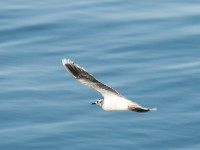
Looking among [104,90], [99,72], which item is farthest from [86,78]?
[99,72]

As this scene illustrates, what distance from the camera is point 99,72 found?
40.0 metres

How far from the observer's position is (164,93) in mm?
38281

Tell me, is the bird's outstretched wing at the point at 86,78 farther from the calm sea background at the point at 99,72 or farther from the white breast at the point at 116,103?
the calm sea background at the point at 99,72

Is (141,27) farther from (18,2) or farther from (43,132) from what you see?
(43,132)

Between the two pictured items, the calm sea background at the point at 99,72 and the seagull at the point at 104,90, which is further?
the calm sea background at the point at 99,72

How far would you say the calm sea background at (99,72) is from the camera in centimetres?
3575

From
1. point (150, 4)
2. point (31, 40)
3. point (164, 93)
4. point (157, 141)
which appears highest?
point (150, 4)

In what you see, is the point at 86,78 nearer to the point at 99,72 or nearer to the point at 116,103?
the point at 116,103

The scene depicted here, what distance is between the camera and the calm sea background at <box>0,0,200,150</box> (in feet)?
117

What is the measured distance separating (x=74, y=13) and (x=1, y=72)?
728 cm

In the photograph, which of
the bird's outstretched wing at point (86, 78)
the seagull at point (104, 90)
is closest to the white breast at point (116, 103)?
the seagull at point (104, 90)

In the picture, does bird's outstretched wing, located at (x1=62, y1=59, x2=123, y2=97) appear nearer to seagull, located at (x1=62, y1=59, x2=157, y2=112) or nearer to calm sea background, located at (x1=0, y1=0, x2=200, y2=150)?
seagull, located at (x1=62, y1=59, x2=157, y2=112)

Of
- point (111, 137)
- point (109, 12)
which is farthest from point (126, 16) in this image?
point (111, 137)

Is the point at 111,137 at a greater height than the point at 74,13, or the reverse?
the point at 74,13
